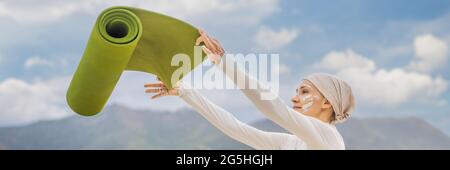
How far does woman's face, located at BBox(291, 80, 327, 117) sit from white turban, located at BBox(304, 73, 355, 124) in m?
0.04

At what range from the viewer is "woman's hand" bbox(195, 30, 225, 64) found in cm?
297

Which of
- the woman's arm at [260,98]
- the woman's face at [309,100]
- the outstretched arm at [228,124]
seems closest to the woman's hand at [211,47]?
the woman's arm at [260,98]

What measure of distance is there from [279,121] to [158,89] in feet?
2.62

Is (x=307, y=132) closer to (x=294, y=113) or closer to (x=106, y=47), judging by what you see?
(x=294, y=113)

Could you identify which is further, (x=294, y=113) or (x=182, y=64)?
(x=182, y=64)

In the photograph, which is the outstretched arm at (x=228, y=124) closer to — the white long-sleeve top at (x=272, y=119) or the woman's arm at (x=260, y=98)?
the white long-sleeve top at (x=272, y=119)

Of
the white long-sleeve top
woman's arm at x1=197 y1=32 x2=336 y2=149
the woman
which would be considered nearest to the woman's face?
the woman

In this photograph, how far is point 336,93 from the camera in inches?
137

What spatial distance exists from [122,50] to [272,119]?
75 centimetres

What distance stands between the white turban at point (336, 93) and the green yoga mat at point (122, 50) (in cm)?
73

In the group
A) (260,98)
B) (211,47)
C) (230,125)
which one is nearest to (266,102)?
(260,98)

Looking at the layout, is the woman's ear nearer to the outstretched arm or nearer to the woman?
the woman
